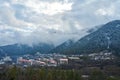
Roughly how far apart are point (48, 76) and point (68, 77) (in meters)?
6.22

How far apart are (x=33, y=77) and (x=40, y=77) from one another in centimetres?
245

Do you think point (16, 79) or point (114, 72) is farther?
point (114, 72)

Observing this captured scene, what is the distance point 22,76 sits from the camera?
354 feet

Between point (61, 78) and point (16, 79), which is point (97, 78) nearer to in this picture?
point (61, 78)

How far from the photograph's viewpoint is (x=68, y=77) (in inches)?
4040

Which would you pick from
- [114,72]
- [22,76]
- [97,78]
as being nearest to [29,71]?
[22,76]

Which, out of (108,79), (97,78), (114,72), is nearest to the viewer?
(108,79)

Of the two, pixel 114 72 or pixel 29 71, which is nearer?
pixel 29 71

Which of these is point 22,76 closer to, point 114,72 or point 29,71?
point 29,71

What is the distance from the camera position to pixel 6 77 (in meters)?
107

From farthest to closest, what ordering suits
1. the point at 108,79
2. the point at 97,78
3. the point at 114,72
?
the point at 114,72 → the point at 97,78 → the point at 108,79

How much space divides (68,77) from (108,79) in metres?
11.6

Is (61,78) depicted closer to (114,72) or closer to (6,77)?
(6,77)

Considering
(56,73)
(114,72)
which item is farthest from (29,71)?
(114,72)
